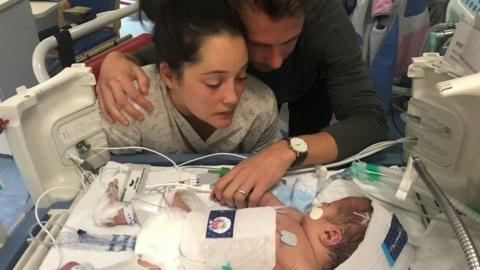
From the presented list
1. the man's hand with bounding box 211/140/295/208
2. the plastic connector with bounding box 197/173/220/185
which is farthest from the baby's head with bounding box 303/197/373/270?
the plastic connector with bounding box 197/173/220/185

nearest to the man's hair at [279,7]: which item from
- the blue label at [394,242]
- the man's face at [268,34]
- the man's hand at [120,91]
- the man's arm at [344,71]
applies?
the man's face at [268,34]

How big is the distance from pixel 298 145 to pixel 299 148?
0.04ft

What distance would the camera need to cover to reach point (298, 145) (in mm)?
1151

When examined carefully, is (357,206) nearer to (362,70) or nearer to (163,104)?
(362,70)

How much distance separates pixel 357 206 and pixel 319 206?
0.09 m

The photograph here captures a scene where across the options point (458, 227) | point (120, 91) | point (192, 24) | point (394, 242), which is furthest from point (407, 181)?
point (120, 91)

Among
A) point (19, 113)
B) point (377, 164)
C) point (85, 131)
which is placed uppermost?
point (19, 113)

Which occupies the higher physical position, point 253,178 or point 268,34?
point 268,34

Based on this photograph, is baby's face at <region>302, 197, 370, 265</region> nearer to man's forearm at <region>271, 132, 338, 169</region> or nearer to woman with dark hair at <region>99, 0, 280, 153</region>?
man's forearm at <region>271, 132, 338, 169</region>

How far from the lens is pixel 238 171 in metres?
1.10

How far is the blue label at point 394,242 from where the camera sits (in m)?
0.95

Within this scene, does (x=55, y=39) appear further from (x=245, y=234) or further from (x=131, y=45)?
(x=245, y=234)

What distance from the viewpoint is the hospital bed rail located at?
1264mm

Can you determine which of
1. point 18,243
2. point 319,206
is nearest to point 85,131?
point 18,243
